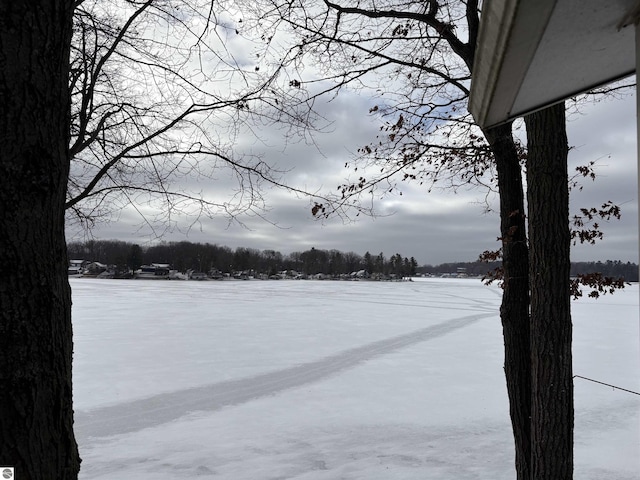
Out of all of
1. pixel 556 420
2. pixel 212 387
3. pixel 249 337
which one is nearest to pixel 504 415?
pixel 556 420

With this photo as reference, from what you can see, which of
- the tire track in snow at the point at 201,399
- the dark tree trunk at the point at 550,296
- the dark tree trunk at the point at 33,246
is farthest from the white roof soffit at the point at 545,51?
the tire track in snow at the point at 201,399

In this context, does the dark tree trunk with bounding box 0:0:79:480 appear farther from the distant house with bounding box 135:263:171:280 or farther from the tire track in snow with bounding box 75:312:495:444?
the distant house with bounding box 135:263:171:280

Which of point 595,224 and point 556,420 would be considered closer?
point 556,420

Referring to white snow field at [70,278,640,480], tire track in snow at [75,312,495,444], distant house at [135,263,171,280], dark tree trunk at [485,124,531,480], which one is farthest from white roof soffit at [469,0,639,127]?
distant house at [135,263,171,280]

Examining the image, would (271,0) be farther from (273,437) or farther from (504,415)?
(504,415)

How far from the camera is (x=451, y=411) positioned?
27.2ft

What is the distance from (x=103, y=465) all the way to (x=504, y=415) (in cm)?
644

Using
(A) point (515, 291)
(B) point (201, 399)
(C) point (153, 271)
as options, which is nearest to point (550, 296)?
(A) point (515, 291)

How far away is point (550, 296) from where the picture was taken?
367cm

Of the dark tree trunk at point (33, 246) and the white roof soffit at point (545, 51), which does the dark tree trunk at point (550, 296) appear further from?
the dark tree trunk at point (33, 246)

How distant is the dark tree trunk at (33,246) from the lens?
1353 mm

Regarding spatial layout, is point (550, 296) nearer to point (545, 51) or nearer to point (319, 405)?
point (545, 51)

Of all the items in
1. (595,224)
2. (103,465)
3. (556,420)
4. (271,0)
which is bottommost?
(103,465)

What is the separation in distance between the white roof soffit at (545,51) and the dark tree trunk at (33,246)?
4.32 ft
